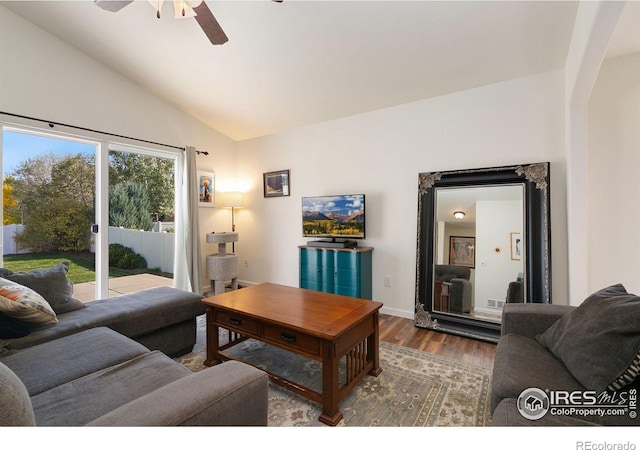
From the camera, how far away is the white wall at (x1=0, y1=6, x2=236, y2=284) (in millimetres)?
2705

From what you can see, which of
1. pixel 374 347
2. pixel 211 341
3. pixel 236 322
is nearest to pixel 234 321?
pixel 236 322

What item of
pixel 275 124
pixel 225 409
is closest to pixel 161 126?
pixel 275 124

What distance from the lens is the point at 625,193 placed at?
8.00 feet

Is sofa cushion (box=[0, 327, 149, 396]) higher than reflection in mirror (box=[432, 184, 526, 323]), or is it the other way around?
reflection in mirror (box=[432, 184, 526, 323])

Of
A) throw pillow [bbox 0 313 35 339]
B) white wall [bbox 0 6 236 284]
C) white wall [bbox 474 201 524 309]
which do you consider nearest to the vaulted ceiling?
white wall [bbox 0 6 236 284]

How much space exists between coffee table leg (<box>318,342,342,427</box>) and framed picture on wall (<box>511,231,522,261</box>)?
2.07m

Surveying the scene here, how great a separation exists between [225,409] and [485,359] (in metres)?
2.25

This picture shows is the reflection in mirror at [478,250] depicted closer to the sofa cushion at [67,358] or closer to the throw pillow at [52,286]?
the sofa cushion at [67,358]

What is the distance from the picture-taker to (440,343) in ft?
8.98

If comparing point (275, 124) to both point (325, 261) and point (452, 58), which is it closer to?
point (325, 261)

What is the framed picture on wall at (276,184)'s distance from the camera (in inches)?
171

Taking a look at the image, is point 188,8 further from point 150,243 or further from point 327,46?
point 150,243

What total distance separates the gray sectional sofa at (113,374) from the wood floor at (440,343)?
1903mm

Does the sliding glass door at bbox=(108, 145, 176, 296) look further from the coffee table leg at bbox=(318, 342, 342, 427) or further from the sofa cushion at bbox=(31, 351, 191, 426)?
the coffee table leg at bbox=(318, 342, 342, 427)
